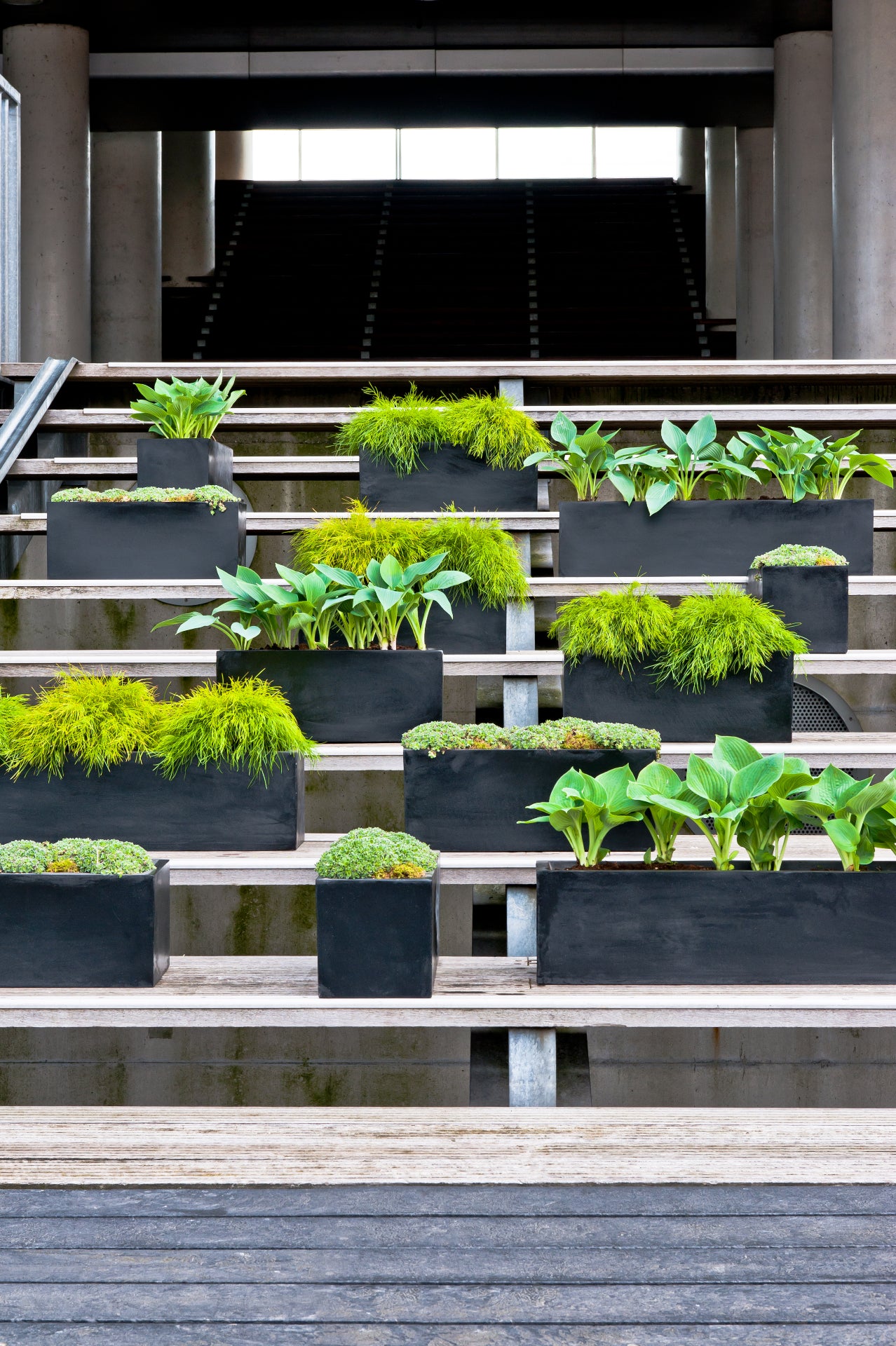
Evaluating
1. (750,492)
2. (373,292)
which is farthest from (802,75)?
(750,492)

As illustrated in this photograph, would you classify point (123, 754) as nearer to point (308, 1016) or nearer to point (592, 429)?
point (308, 1016)

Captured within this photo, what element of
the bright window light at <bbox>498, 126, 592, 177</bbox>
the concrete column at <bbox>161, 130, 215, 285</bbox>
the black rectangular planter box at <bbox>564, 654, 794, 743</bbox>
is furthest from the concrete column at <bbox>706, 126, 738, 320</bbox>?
the black rectangular planter box at <bbox>564, 654, 794, 743</bbox>

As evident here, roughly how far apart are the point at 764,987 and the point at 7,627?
2557mm

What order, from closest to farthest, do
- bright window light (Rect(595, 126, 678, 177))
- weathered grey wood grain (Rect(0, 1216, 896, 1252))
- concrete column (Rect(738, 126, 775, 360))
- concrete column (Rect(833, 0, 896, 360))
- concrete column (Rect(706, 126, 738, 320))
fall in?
1. weathered grey wood grain (Rect(0, 1216, 896, 1252))
2. concrete column (Rect(833, 0, 896, 360))
3. concrete column (Rect(738, 126, 775, 360))
4. concrete column (Rect(706, 126, 738, 320))
5. bright window light (Rect(595, 126, 678, 177))

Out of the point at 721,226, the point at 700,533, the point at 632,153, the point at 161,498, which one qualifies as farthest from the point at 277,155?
the point at 700,533

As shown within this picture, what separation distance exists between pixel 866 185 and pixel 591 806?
5.46m

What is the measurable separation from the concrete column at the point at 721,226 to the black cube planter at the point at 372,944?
11.5m

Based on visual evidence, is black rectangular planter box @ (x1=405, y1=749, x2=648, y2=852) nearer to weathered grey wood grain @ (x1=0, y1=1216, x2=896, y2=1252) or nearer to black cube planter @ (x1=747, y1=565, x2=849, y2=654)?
black cube planter @ (x1=747, y1=565, x2=849, y2=654)

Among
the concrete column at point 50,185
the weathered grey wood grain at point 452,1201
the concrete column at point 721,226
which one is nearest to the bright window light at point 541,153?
the concrete column at point 721,226

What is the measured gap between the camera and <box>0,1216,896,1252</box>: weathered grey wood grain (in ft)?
4.67

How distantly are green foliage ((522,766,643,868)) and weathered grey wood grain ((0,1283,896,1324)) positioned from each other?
29.2 inches

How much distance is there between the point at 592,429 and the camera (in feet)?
9.26

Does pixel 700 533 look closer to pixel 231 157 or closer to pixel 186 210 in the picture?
pixel 186 210

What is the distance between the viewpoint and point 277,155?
711 inches
